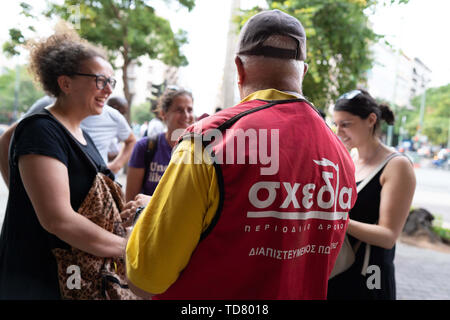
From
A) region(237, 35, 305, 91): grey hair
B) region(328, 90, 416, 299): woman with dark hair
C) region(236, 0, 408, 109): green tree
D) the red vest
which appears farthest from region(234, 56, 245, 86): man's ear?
region(236, 0, 408, 109): green tree

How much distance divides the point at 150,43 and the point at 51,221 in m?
12.1

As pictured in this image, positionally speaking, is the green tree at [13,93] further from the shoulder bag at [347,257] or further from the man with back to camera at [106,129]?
the shoulder bag at [347,257]

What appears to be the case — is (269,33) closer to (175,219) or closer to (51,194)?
(175,219)

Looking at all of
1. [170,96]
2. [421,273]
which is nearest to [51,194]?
[170,96]

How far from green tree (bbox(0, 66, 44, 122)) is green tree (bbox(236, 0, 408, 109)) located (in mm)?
45396

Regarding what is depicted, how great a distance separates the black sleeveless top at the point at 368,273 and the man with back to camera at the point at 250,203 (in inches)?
42.1

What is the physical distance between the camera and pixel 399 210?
2.14 m

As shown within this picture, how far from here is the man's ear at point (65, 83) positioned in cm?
189

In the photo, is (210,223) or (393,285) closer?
(210,223)

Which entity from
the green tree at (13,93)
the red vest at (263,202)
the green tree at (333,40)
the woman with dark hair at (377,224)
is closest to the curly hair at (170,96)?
the green tree at (333,40)

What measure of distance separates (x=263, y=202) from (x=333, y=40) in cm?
398
